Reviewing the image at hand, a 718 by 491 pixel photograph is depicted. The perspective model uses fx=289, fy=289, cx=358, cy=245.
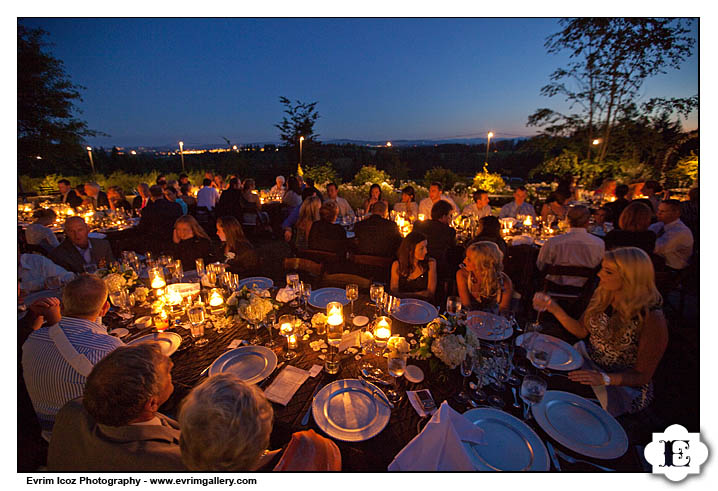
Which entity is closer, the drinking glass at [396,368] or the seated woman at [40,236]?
the drinking glass at [396,368]

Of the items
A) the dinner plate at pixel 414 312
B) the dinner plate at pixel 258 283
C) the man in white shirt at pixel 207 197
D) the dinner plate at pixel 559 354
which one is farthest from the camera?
the man in white shirt at pixel 207 197

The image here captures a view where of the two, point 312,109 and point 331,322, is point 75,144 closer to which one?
point 312,109

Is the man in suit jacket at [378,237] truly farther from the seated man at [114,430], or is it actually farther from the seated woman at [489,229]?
the seated man at [114,430]

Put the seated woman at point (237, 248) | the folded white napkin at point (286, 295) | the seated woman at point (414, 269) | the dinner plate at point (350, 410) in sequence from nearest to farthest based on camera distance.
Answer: the dinner plate at point (350, 410) < the folded white napkin at point (286, 295) < the seated woman at point (414, 269) < the seated woman at point (237, 248)

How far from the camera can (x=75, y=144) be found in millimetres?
15469

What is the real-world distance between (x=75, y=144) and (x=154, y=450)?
21.2 meters

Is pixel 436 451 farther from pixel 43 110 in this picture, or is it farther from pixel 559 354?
pixel 43 110

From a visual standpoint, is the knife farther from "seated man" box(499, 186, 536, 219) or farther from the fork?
"seated man" box(499, 186, 536, 219)

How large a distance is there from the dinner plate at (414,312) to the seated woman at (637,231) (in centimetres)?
344

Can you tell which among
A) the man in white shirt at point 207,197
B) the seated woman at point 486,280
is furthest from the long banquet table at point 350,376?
the man in white shirt at point 207,197

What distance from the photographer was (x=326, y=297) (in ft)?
8.87

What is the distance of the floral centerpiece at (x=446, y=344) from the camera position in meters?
1.70

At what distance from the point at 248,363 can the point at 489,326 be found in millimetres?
1764
